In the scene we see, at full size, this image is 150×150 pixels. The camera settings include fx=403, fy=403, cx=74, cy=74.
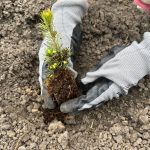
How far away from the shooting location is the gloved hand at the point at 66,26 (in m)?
2.13

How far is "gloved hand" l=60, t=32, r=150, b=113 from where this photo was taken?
2.07m

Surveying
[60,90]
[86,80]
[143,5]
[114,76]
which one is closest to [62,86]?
[60,90]

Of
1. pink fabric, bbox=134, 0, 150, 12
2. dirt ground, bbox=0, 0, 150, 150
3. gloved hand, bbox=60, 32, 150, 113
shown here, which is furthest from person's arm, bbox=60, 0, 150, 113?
pink fabric, bbox=134, 0, 150, 12

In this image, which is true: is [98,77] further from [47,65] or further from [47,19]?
[47,19]

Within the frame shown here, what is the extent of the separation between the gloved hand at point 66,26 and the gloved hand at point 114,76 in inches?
5.5

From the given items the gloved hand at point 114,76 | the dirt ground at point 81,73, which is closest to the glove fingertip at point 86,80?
the gloved hand at point 114,76

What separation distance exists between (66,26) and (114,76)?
430 millimetres

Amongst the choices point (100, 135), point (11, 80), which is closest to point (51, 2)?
point (11, 80)

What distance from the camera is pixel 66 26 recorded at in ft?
7.50

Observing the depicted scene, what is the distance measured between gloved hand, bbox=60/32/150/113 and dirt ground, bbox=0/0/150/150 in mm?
111

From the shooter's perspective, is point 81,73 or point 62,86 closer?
point 62,86

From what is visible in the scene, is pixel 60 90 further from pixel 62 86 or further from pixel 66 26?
pixel 66 26

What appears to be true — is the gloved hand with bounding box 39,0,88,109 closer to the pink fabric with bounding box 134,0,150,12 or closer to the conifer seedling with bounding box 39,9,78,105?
the conifer seedling with bounding box 39,9,78,105

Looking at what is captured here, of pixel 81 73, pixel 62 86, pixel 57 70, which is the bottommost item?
pixel 81 73
